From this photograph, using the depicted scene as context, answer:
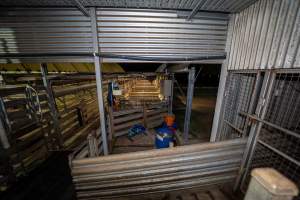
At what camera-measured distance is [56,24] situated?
7.70ft

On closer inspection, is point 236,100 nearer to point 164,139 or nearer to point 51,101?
point 164,139

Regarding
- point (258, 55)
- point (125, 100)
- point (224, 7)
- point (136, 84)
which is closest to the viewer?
point (258, 55)

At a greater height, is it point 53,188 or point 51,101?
point 51,101

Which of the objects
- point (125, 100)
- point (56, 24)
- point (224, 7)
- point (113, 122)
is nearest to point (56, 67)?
point (125, 100)

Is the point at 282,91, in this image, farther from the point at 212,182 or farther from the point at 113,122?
the point at 113,122

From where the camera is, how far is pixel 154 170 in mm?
2014

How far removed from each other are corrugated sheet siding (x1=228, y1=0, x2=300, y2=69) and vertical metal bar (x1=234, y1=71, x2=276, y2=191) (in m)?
0.26

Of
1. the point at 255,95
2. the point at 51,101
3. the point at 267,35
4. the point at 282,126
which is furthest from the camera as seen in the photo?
the point at 51,101

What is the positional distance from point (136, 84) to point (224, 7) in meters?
6.50

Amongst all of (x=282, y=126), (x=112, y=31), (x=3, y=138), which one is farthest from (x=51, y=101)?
(x=282, y=126)

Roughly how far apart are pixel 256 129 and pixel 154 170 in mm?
2105

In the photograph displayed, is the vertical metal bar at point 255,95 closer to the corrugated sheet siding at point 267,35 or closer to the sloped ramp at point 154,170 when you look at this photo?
the corrugated sheet siding at point 267,35

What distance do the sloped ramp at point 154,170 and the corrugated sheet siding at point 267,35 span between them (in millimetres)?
1585

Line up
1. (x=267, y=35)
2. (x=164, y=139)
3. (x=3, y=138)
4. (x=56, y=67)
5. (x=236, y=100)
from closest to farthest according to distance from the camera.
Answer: (x=267, y=35) → (x=3, y=138) → (x=236, y=100) → (x=164, y=139) → (x=56, y=67)
